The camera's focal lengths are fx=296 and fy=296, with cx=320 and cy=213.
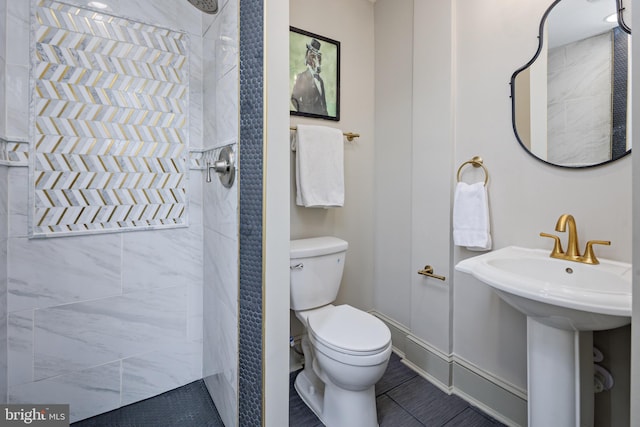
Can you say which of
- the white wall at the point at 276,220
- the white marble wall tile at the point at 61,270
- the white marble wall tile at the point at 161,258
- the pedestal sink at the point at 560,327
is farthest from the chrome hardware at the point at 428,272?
the white marble wall tile at the point at 61,270

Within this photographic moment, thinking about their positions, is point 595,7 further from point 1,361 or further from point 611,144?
point 1,361

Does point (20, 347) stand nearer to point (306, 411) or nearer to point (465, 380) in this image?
point (306, 411)

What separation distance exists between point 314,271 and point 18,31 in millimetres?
1738

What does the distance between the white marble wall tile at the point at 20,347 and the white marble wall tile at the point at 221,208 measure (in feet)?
2.87

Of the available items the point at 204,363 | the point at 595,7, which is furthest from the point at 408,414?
the point at 595,7

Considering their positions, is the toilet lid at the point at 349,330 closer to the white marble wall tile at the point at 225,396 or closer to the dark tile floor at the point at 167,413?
the white marble wall tile at the point at 225,396

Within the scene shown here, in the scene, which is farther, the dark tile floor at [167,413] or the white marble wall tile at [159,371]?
the white marble wall tile at [159,371]

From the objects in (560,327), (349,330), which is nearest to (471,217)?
(560,327)

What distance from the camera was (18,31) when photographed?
127cm

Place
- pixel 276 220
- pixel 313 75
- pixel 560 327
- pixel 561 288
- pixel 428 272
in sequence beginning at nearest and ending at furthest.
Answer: pixel 561 288, pixel 560 327, pixel 276 220, pixel 428 272, pixel 313 75

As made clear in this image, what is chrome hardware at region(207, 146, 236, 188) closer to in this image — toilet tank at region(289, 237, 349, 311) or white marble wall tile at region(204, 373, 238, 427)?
toilet tank at region(289, 237, 349, 311)

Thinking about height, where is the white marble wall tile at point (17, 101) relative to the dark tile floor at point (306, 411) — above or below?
above

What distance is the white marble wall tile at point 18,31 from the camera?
1.26 meters

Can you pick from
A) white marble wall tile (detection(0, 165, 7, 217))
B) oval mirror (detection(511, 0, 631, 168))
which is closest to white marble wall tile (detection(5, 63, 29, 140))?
white marble wall tile (detection(0, 165, 7, 217))
